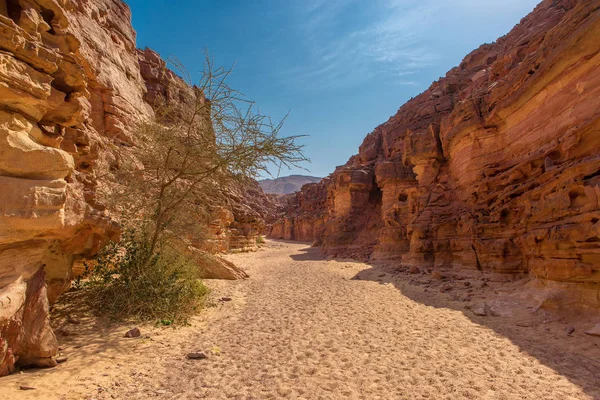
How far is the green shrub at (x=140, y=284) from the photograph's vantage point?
712 centimetres

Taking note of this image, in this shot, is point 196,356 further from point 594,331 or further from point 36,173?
point 594,331

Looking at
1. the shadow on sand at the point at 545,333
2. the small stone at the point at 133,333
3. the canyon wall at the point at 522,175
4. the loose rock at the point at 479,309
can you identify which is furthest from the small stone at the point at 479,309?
the small stone at the point at 133,333

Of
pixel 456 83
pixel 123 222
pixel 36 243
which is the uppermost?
pixel 456 83

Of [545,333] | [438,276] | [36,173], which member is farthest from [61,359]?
[438,276]

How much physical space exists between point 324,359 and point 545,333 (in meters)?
5.81

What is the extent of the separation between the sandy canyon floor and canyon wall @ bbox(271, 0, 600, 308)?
292cm

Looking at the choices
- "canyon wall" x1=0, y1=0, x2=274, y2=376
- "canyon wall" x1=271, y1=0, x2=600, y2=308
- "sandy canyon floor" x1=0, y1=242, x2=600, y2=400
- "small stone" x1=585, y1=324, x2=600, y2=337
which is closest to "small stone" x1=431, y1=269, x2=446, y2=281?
"canyon wall" x1=271, y1=0, x2=600, y2=308

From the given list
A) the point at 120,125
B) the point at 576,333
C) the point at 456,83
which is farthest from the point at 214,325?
the point at 456,83

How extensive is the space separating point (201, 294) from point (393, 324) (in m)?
6.15

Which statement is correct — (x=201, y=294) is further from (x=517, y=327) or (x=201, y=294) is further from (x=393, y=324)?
(x=517, y=327)

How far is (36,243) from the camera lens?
459cm

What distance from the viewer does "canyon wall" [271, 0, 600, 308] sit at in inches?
311

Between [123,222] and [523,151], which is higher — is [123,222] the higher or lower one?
the lower one

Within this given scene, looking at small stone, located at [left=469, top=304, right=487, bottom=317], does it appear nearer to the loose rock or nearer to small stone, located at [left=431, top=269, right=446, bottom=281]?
the loose rock
